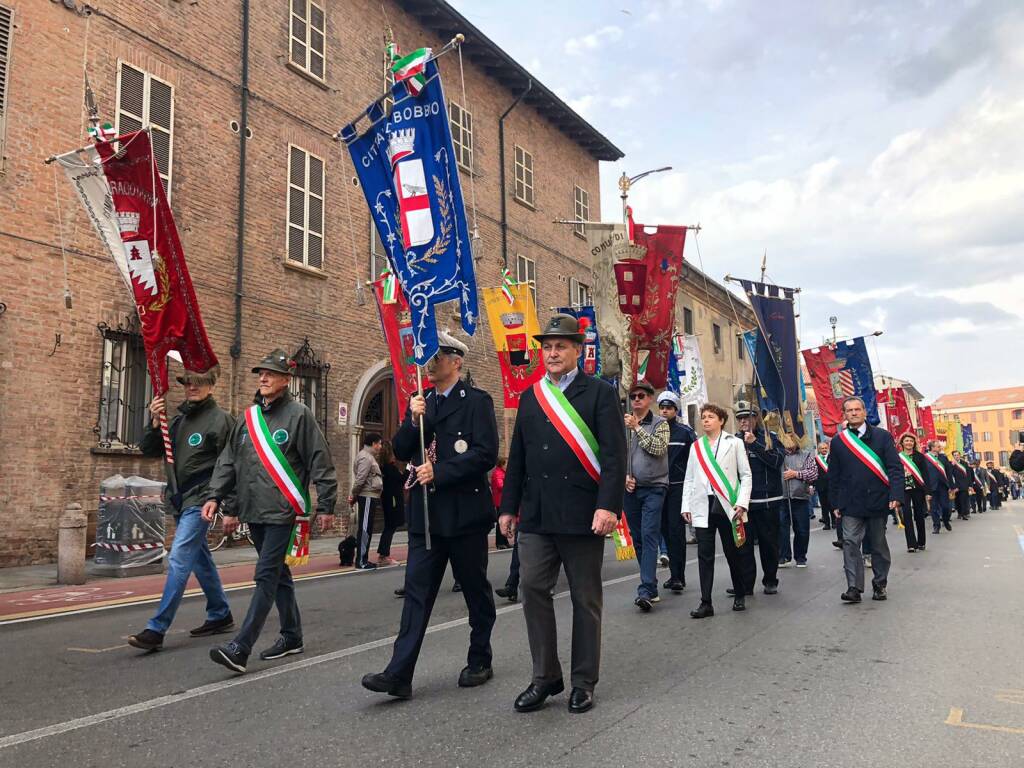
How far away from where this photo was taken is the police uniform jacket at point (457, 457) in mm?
4629

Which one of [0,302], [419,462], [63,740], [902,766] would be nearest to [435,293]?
[419,462]

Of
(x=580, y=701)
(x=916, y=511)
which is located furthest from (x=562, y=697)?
(x=916, y=511)

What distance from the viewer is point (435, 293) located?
20.0ft

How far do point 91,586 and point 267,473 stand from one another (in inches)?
228

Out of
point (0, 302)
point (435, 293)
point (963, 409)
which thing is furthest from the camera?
point (963, 409)

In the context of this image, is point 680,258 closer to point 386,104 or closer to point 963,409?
point 386,104

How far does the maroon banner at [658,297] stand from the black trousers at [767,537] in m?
4.59

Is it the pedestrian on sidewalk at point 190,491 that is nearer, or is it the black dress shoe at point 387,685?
the black dress shoe at point 387,685

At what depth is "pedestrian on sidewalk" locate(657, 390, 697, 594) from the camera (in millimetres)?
8562

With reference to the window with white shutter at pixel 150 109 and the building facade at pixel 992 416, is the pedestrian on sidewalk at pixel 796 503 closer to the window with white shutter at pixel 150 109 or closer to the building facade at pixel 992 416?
the window with white shutter at pixel 150 109

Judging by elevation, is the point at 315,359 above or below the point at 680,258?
below

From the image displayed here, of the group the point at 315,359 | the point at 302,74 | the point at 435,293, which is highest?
the point at 302,74

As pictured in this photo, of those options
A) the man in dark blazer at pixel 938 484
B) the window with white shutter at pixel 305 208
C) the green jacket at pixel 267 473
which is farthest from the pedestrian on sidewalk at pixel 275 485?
the man in dark blazer at pixel 938 484

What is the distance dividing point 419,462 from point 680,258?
33.2ft
